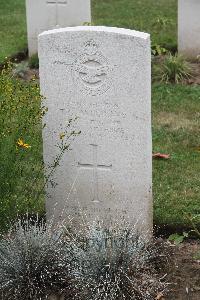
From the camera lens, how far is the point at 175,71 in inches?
376

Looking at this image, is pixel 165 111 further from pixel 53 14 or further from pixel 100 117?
pixel 100 117

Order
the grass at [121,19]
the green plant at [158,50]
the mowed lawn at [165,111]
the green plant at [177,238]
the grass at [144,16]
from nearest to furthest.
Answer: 1. the green plant at [177,238]
2. the mowed lawn at [165,111]
3. the green plant at [158,50]
4. the grass at [121,19]
5. the grass at [144,16]

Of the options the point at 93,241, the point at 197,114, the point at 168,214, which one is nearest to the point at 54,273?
the point at 93,241

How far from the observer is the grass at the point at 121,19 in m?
11.3

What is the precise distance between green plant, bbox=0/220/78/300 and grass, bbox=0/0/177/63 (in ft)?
18.0

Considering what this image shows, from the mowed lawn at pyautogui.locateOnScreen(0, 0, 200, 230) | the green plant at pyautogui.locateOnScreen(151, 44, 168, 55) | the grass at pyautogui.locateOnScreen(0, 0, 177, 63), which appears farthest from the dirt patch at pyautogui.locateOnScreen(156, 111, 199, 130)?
the grass at pyautogui.locateOnScreen(0, 0, 177, 63)

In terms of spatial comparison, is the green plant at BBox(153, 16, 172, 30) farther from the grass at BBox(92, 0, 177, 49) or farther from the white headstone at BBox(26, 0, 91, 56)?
the white headstone at BBox(26, 0, 91, 56)

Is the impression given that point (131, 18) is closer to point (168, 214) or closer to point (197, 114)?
point (197, 114)

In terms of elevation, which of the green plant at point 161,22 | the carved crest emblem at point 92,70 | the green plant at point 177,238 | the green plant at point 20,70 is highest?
the carved crest emblem at point 92,70

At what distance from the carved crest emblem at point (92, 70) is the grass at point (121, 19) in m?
5.07

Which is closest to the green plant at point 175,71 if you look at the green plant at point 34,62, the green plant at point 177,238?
the green plant at point 34,62

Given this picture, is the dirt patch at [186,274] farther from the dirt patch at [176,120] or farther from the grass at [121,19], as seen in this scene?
the grass at [121,19]

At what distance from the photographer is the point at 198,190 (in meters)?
6.61

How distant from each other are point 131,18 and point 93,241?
7.75 metres
